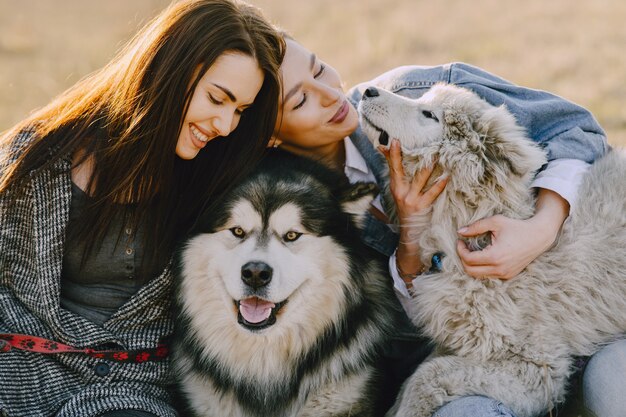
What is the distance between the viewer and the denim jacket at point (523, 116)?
3043 millimetres

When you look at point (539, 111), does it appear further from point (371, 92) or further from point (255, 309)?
point (255, 309)

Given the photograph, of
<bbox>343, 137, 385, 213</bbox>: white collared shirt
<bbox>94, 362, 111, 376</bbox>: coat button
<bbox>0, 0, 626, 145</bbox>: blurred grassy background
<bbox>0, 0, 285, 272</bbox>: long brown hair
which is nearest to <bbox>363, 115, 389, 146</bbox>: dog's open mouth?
<bbox>343, 137, 385, 213</bbox>: white collared shirt

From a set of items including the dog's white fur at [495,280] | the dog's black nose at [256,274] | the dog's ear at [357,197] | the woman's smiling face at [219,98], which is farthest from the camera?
the dog's ear at [357,197]

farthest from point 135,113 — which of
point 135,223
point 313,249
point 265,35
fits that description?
point 313,249

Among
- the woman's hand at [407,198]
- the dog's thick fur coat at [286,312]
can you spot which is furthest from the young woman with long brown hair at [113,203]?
the woman's hand at [407,198]

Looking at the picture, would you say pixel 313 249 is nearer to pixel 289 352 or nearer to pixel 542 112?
pixel 289 352

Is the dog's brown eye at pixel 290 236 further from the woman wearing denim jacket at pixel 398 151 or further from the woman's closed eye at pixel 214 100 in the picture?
the woman's closed eye at pixel 214 100

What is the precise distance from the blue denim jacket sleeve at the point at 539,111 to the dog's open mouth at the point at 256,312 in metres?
1.35

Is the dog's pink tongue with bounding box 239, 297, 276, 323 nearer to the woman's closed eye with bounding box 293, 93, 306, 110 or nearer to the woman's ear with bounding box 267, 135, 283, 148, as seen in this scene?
the woman's ear with bounding box 267, 135, 283, 148

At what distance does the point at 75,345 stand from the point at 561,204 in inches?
83.1

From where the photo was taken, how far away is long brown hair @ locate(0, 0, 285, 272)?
2.64 m

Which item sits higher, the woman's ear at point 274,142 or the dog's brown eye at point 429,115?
the dog's brown eye at point 429,115

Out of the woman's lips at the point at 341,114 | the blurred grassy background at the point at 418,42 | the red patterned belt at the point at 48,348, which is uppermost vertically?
the blurred grassy background at the point at 418,42

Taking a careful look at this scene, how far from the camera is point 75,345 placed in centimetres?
273
